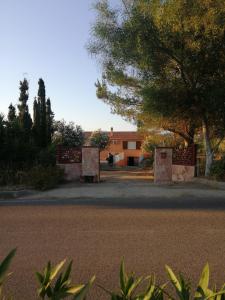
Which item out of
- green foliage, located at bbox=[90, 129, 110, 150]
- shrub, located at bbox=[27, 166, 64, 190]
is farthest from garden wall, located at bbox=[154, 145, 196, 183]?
green foliage, located at bbox=[90, 129, 110, 150]

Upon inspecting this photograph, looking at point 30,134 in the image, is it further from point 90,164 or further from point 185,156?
point 185,156

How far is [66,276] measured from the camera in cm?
262

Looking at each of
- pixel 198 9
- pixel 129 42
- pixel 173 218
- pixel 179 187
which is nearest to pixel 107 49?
pixel 129 42

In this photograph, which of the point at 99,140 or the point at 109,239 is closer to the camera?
the point at 109,239

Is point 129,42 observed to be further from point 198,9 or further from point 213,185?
point 213,185

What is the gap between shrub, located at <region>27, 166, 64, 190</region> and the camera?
16016 mm

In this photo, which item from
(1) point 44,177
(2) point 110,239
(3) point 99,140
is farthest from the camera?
(3) point 99,140

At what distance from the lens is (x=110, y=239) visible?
7.75 metres

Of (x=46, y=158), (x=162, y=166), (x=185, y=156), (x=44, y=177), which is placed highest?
(x=185, y=156)

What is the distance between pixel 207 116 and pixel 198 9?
4439 mm

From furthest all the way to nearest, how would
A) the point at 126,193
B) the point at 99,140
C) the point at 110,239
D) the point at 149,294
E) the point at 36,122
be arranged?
the point at 99,140 → the point at 36,122 → the point at 126,193 → the point at 110,239 → the point at 149,294

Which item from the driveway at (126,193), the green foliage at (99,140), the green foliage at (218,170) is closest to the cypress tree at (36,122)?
the driveway at (126,193)

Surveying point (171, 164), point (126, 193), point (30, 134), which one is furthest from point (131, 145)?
point (126, 193)

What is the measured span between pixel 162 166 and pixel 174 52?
16.0 feet
